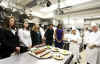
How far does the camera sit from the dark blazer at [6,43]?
1203 mm

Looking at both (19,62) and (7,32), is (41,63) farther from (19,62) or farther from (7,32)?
→ (7,32)

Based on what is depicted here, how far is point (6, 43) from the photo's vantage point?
1227mm

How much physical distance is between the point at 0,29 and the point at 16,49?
1.54 feet

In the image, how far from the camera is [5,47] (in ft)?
4.02

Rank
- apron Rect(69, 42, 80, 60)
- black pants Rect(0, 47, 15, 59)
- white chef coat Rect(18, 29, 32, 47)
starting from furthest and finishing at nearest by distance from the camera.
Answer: apron Rect(69, 42, 80, 60) → white chef coat Rect(18, 29, 32, 47) → black pants Rect(0, 47, 15, 59)

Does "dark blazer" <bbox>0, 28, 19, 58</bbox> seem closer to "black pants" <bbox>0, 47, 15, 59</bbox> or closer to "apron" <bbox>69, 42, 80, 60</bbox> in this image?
"black pants" <bbox>0, 47, 15, 59</bbox>

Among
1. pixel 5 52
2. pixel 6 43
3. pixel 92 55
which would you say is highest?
pixel 6 43

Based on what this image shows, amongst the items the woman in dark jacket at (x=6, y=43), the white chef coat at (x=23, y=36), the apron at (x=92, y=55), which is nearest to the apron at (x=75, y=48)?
the apron at (x=92, y=55)

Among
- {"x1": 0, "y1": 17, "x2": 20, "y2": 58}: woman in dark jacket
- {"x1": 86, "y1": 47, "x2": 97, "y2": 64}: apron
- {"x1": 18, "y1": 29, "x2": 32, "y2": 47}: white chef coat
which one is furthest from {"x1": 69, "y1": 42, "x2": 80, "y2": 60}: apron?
{"x1": 0, "y1": 17, "x2": 20, "y2": 58}: woman in dark jacket

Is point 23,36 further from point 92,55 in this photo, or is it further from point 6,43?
point 92,55

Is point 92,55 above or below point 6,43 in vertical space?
below

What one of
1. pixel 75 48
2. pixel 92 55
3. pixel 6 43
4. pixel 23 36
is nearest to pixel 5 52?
pixel 6 43

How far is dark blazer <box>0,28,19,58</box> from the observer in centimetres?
120

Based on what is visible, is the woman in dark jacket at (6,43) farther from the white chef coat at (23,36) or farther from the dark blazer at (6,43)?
the white chef coat at (23,36)
